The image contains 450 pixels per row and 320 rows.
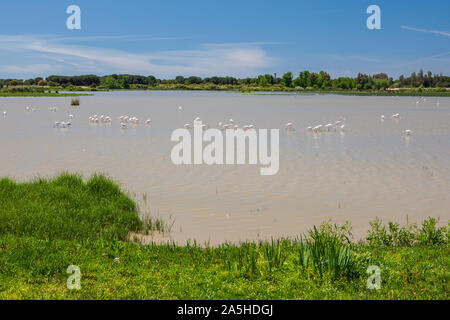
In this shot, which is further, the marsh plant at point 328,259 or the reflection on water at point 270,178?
the reflection on water at point 270,178

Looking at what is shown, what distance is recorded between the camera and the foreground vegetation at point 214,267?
715 centimetres

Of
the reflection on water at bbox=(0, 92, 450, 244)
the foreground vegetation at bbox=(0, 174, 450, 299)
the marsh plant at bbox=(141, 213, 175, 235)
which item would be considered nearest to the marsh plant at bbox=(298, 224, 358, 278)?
the foreground vegetation at bbox=(0, 174, 450, 299)

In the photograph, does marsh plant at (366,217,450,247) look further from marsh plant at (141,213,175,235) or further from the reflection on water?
marsh plant at (141,213,175,235)

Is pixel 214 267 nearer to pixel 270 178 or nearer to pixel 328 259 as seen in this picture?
pixel 328 259

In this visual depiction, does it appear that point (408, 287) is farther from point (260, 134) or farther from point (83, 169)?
point (260, 134)

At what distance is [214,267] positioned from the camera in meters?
8.54

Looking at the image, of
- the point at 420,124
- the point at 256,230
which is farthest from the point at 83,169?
the point at 420,124

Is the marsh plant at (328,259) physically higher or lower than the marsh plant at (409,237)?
higher

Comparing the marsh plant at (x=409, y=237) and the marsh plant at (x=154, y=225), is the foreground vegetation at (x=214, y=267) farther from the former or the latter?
the marsh plant at (x=154, y=225)

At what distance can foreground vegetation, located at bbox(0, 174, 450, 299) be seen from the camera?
7148 mm

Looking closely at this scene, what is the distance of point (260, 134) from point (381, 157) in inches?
495

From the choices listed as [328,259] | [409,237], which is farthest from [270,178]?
[328,259]

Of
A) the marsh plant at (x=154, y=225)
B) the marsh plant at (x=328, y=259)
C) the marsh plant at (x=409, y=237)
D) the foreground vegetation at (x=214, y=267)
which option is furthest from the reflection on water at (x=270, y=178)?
the marsh plant at (x=328, y=259)
